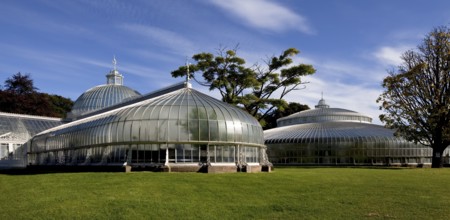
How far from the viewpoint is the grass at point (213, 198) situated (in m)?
15.7

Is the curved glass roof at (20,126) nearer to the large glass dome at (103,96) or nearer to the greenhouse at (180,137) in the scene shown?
the large glass dome at (103,96)

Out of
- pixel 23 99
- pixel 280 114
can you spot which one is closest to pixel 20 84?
pixel 23 99

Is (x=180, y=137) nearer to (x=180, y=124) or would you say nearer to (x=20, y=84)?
(x=180, y=124)

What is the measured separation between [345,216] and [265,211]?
285 centimetres

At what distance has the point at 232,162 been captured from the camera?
3134 cm

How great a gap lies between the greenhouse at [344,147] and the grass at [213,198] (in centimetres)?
3128

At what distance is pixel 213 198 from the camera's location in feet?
60.5

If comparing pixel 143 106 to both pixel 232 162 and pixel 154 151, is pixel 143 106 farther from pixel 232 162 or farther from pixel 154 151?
pixel 232 162

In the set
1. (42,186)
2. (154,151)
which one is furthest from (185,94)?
(42,186)

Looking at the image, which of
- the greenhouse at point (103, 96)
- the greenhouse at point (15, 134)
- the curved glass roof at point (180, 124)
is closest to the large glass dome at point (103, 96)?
the greenhouse at point (103, 96)

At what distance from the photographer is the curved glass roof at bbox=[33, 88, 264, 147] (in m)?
30.1

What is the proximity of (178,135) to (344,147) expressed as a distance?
31.3 meters

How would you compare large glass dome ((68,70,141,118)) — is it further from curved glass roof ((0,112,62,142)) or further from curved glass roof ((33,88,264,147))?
curved glass roof ((33,88,264,147))

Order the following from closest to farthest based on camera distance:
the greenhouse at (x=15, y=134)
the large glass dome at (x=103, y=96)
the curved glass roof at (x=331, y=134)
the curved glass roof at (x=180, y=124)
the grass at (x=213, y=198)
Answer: the grass at (x=213, y=198) → the curved glass roof at (x=180, y=124) → the greenhouse at (x=15, y=134) → the curved glass roof at (x=331, y=134) → the large glass dome at (x=103, y=96)
